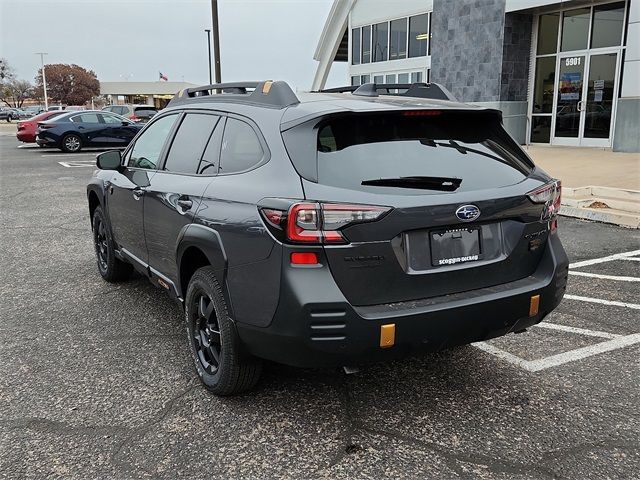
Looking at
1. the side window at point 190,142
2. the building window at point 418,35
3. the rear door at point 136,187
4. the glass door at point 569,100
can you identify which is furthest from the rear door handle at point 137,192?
the building window at point 418,35

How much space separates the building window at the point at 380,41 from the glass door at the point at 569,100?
11.0 metres

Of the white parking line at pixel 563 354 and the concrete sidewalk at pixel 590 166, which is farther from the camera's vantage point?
the concrete sidewalk at pixel 590 166

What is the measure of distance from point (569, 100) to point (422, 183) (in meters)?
16.6

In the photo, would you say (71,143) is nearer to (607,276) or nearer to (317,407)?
(607,276)

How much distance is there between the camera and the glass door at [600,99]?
16422 mm

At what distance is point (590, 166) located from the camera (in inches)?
514

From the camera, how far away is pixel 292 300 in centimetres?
278

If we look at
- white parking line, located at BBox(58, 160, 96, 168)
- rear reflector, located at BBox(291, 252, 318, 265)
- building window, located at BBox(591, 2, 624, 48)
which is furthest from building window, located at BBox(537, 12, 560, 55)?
rear reflector, located at BBox(291, 252, 318, 265)

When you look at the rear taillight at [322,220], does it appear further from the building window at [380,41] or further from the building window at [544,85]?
the building window at [380,41]

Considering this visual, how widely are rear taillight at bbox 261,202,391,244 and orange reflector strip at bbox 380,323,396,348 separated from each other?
0.45m

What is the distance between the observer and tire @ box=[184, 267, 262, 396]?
3215 millimetres

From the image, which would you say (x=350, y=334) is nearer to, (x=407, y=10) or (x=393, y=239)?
(x=393, y=239)

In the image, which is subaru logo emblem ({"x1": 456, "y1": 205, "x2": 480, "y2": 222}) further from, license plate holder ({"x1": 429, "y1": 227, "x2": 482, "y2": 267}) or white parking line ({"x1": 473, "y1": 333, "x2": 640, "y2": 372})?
white parking line ({"x1": 473, "y1": 333, "x2": 640, "y2": 372})

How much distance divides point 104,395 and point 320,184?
188 centimetres
